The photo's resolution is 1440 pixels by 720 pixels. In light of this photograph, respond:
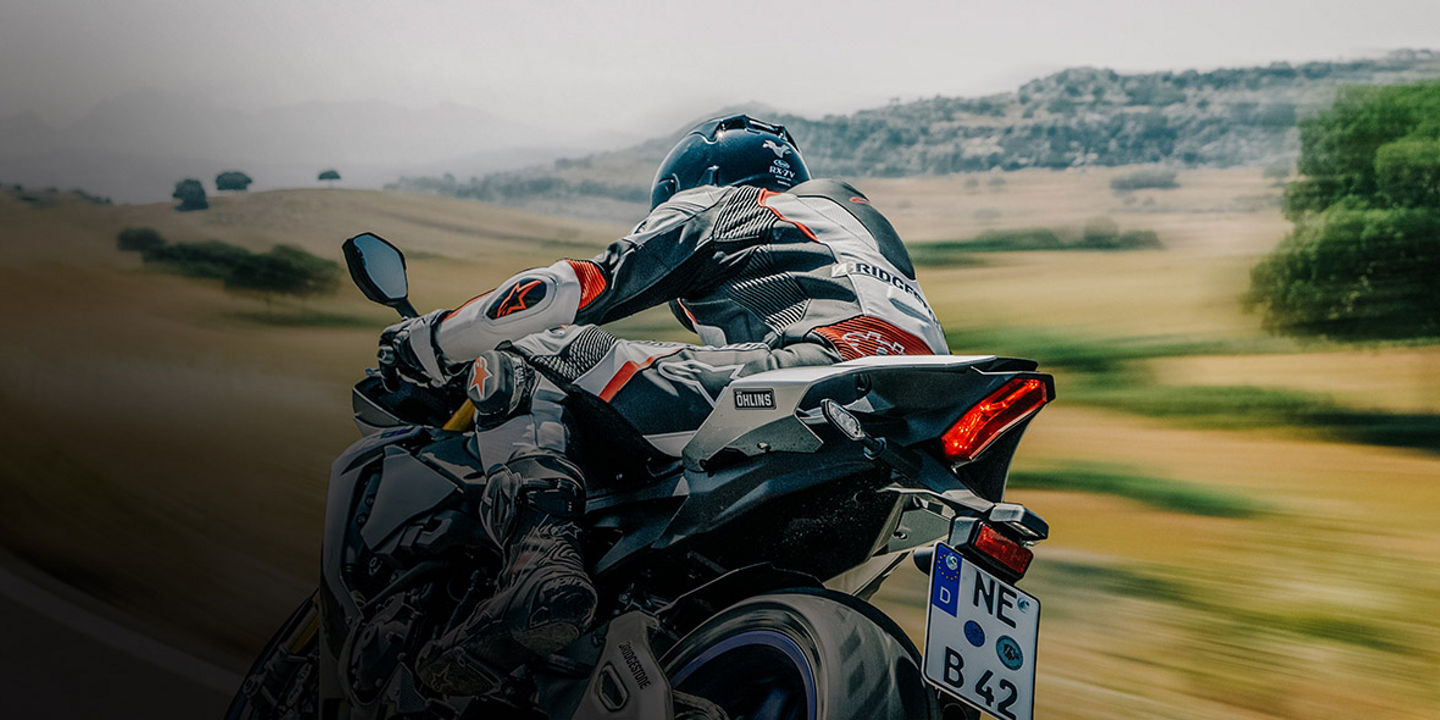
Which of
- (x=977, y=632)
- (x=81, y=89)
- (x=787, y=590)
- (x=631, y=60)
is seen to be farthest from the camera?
(x=81, y=89)

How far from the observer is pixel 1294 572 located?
1.81 m

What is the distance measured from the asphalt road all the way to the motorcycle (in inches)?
39.6

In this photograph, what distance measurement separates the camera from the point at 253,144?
2.87 m

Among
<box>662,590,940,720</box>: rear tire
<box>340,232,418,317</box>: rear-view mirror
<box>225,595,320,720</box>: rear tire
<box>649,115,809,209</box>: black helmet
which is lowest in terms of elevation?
<box>225,595,320,720</box>: rear tire

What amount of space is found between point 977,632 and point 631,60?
1588 millimetres

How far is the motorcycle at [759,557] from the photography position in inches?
55.7

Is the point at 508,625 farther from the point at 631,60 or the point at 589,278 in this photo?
the point at 631,60

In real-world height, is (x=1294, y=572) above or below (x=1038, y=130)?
below

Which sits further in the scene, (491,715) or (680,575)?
(491,715)

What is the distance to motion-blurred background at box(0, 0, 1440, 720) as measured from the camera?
1.83 m

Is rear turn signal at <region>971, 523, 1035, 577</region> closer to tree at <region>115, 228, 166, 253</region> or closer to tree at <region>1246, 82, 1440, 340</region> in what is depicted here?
tree at <region>1246, 82, 1440, 340</region>

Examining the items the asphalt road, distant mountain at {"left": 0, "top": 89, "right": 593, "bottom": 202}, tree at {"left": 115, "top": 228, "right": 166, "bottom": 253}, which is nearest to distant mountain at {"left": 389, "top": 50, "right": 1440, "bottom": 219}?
distant mountain at {"left": 0, "top": 89, "right": 593, "bottom": 202}

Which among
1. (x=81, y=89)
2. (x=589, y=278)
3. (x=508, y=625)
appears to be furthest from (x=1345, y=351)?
(x=81, y=89)

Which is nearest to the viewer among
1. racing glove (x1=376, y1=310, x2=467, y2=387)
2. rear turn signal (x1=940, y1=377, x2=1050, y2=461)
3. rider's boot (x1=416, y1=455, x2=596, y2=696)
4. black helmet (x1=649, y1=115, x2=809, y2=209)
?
rear turn signal (x1=940, y1=377, x2=1050, y2=461)
